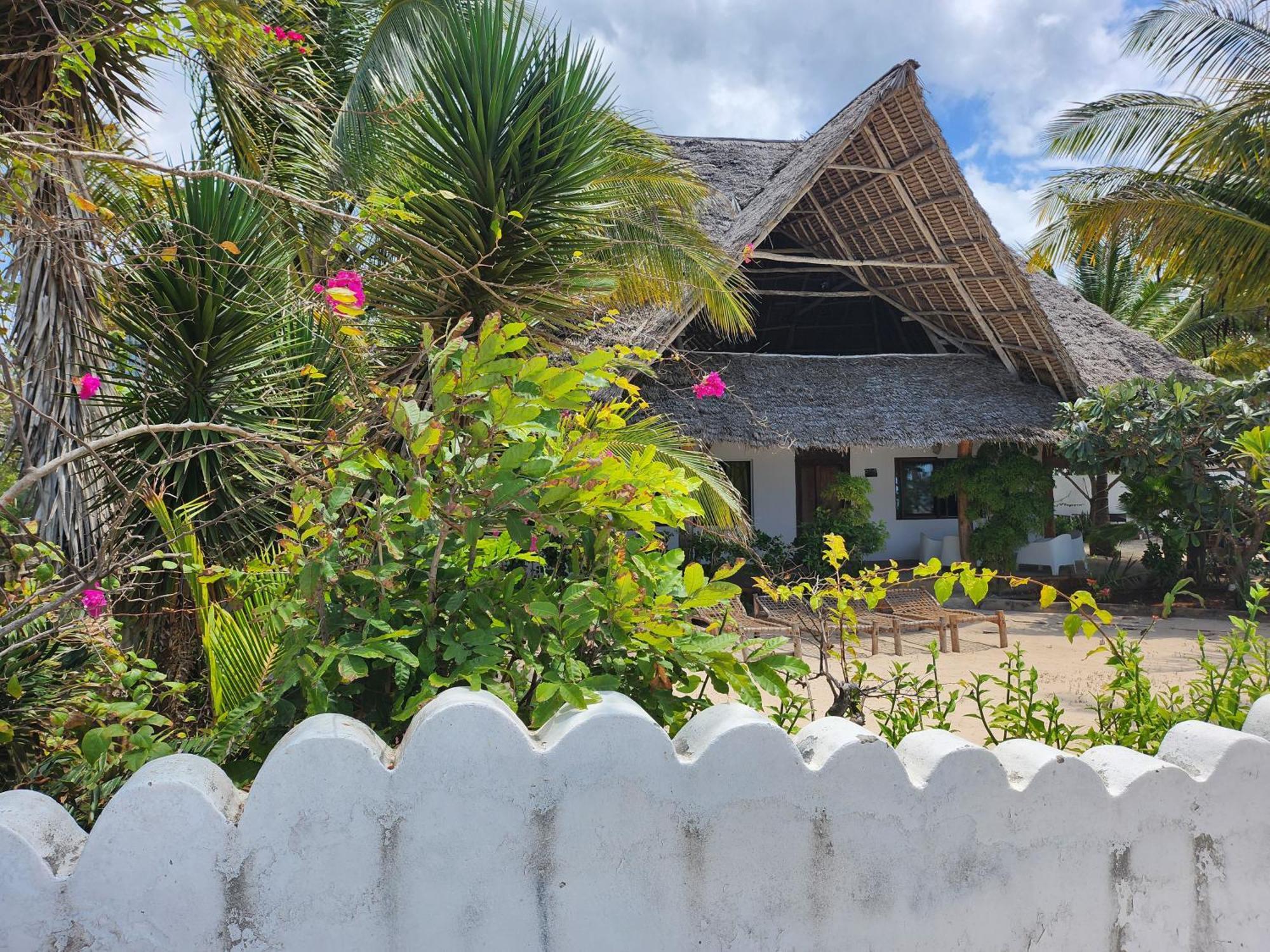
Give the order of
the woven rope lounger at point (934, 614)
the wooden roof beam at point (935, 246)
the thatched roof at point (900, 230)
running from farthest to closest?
the wooden roof beam at point (935, 246)
the thatched roof at point (900, 230)
the woven rope lounger at point (934, 614)

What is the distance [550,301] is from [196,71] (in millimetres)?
2234

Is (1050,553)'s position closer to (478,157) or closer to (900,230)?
(900,230)

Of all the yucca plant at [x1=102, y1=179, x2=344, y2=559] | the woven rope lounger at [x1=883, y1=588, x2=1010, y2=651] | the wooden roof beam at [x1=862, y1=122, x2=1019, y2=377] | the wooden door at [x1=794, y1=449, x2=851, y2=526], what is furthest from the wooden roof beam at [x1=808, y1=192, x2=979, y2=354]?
the yucca plant at [x1=102, y1=179, x2=344, y2=559]

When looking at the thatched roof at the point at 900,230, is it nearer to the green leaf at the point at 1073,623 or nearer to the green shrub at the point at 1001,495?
the green shrub at the point at 1001,495

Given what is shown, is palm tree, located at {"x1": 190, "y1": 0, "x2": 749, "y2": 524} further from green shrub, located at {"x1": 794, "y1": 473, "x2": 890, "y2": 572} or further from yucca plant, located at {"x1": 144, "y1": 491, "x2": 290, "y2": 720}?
green shrub, located at {"x1": 794, "y1": 473, "x2": 890, "y2": 572}

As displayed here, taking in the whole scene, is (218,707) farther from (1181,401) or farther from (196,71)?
(1181,401)

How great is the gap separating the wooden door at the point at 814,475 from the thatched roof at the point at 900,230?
2.24 metres

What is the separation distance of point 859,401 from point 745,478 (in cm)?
217

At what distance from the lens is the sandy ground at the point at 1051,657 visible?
623 cm

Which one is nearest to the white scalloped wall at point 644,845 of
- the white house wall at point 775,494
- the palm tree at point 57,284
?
the palm tree at point 57,284

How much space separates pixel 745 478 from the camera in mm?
12914

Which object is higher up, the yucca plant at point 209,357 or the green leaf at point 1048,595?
the yucca plant at point 209,357

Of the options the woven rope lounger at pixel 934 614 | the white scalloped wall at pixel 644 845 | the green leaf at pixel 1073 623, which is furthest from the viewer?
the woven rope lounger at pixel 934 614

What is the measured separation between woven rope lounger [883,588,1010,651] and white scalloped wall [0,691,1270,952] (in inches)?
230
